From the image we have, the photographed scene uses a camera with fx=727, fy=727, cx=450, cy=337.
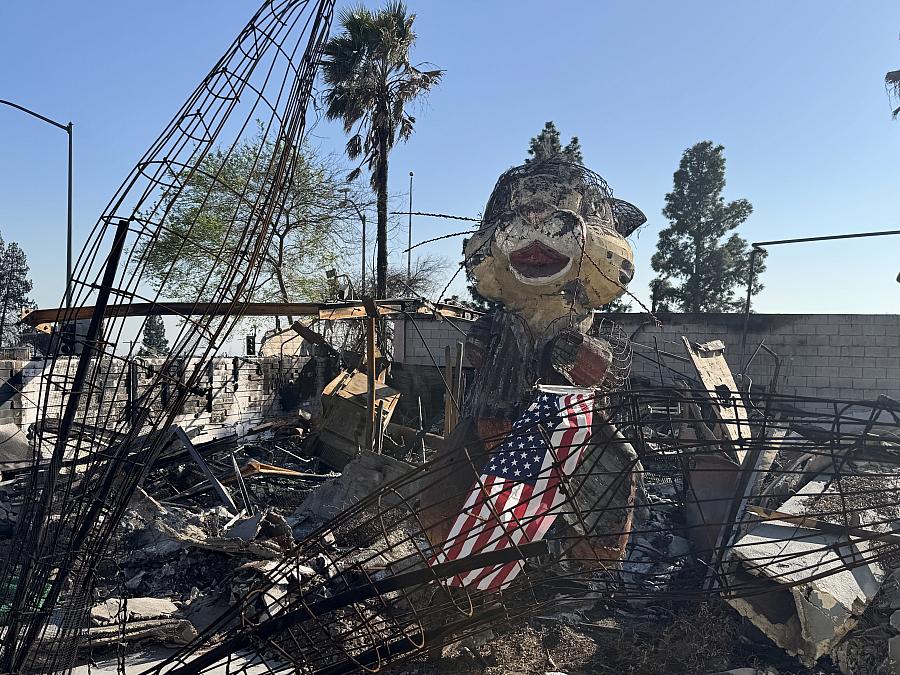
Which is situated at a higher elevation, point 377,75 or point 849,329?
point 377,75

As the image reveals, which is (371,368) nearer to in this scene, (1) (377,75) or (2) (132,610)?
(2) (132,610)

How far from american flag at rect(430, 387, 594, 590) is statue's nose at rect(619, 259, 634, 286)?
215cm

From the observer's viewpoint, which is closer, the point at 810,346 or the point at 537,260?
the point at 537,260

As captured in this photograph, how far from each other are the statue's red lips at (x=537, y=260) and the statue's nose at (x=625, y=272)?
0.63 m

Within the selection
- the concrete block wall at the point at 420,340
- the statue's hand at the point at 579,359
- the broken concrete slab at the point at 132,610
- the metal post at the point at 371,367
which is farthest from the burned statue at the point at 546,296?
the concrete block wall at the point at 420,340

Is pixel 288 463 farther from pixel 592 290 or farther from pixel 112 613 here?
pixel 592 290

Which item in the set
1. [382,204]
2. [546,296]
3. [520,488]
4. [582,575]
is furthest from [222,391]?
[520,488]

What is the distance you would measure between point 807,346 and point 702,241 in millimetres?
14814

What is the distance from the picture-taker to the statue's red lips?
6.67 meters

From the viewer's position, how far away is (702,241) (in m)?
29.7

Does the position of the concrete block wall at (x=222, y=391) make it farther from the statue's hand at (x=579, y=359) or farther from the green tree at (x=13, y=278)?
the green tree at (x=13, y=278)

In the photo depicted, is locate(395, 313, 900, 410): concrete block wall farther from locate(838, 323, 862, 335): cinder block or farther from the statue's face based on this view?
the statue's face

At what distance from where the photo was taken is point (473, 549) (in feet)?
16.0

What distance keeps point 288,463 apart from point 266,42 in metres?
9.12
